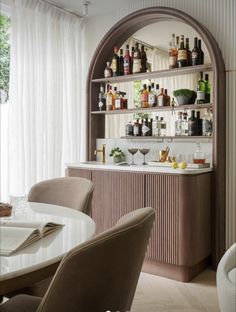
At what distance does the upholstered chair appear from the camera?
39.8 inches

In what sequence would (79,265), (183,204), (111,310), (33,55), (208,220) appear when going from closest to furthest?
1. (79,265)
2. (111,310)
3. (183,204)
4. (208,220)
5. (33,55)

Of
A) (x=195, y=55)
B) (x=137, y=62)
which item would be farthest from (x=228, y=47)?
(x=137, y=62)

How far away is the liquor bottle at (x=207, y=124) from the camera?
10.6 feet

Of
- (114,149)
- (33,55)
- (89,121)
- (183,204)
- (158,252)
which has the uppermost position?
(33,55)

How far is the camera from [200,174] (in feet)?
9.66

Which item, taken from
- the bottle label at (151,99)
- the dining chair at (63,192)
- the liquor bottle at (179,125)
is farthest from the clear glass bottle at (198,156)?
the dining chair at (63,192)

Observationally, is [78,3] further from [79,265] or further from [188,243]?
[79,265]

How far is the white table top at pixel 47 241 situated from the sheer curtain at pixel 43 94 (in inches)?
70.6

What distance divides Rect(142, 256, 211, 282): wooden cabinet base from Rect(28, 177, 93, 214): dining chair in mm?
1216

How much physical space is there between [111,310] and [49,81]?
310 centimetres

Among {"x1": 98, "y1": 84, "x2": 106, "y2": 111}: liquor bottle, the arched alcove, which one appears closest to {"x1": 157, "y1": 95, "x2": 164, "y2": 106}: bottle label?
the arched alcove

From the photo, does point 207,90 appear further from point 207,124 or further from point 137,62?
point 137,62

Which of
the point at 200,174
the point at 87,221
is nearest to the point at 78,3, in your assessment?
the point at 200,174

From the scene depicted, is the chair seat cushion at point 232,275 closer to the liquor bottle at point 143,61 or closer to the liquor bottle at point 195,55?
the liquor bottle at point 195,55
